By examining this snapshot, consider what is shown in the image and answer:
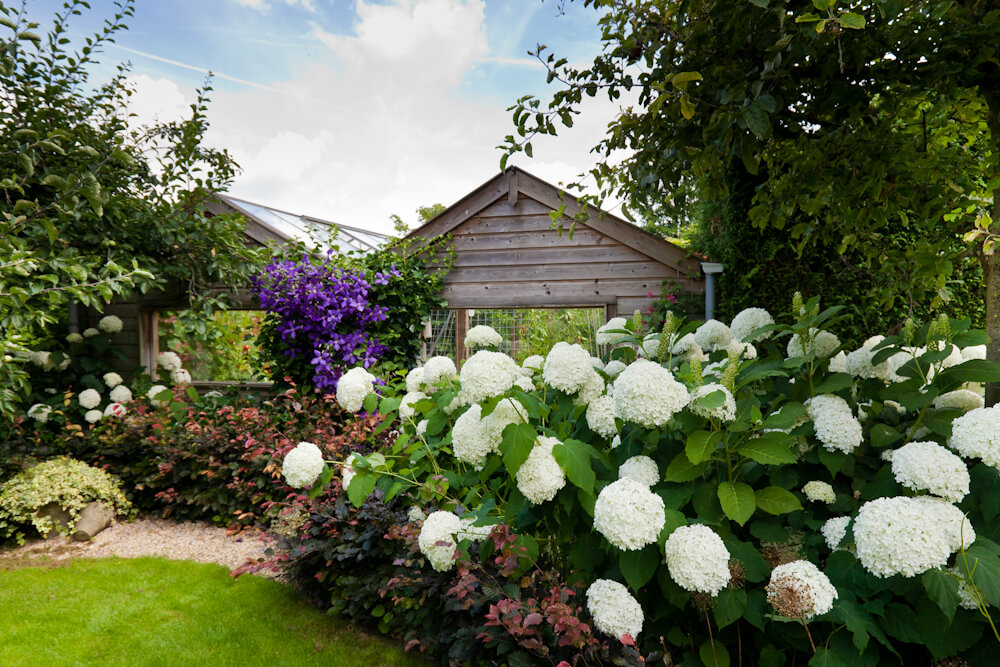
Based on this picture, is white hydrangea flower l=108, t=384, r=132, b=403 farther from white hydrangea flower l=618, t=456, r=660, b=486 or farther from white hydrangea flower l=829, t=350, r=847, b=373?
white hydrangea flower l=829, t=350, r=847, b=373

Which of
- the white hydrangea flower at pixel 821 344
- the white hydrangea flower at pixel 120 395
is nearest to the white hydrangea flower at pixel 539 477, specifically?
the white hydrangea flower at pixel 821 344

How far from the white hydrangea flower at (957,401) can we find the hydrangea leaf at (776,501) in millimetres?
732

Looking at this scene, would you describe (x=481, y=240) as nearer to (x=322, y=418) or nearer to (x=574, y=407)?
(x=322, y=418)

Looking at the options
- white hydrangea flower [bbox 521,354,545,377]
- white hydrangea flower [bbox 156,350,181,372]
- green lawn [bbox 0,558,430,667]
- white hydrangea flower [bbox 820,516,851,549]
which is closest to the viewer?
white hydrangea flower [bbox 820,516,851,549]

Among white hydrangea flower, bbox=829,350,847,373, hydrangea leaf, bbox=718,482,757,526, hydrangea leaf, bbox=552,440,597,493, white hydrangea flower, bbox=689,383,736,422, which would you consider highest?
white hydrangea flower, bbox=829,350,847,373

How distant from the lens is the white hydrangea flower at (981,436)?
1273mm

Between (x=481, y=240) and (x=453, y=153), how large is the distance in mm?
988

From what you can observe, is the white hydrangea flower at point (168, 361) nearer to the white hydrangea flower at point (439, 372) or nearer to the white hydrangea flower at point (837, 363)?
the white hydrangea flower at point (439, 372)

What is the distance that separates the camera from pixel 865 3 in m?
1.58

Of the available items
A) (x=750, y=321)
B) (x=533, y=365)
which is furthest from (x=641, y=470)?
(x=750, y=321)

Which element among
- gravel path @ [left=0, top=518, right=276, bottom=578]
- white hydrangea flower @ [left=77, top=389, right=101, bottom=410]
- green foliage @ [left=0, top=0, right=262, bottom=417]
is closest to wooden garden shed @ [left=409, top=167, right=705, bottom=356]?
green foliage @ [left=0, top=0, right=262, bottom=417]

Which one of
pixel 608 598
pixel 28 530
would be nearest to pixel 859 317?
pixel 608 598

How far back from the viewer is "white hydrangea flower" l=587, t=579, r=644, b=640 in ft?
4.33

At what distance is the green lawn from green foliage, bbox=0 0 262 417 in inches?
47.5
